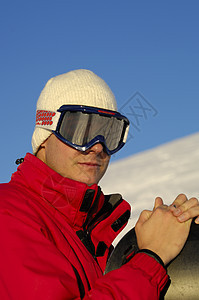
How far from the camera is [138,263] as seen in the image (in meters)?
1.93

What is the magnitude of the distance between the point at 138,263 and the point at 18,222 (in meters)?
0.56

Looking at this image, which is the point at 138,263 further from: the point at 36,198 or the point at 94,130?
the point at 94,130

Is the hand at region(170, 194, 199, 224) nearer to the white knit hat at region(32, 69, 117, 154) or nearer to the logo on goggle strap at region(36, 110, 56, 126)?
the white knit hat at region(32, 69, 117, 154)

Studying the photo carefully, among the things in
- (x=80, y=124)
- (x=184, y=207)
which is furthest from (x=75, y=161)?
(x=184, y=207)

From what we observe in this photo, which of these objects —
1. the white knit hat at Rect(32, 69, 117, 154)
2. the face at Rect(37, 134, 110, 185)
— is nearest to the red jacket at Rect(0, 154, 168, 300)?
the face at Rect(37, 134, 110, 185)

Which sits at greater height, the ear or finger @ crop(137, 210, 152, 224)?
the ear

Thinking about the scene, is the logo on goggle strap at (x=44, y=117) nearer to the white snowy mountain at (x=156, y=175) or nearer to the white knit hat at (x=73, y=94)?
the white knit hat at (x=73, y=94)

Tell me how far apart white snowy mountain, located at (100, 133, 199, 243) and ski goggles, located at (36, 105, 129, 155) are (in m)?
6.18

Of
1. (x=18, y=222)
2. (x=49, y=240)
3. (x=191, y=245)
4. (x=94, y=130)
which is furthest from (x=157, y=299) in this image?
(x=94, y=130)

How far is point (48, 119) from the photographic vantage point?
2729 mm

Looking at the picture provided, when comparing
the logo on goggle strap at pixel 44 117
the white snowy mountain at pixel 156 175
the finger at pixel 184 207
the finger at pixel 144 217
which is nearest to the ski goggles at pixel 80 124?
the logo on goggle strap at pixel 44 117

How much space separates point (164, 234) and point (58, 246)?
1.66 feet

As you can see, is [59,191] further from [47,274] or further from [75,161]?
[47,274]

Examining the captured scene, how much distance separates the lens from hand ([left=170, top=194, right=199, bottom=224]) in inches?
82.4
